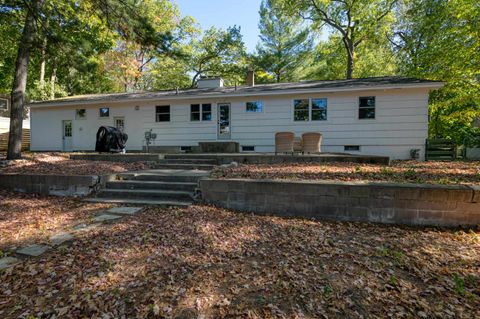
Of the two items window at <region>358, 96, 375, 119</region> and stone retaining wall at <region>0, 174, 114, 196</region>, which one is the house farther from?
stone retaining wall at <region>0, 174, 114, 196</region>

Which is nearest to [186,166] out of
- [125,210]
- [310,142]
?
[125,210]

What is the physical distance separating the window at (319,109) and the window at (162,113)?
7479mm

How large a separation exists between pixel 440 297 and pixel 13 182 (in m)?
8.73

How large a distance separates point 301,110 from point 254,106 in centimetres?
225

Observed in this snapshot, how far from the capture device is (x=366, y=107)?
1134cm

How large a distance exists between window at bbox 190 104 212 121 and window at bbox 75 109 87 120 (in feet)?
21.8

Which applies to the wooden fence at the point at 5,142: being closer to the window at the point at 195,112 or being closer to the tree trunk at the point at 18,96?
the tree trunk at the point at 18,96

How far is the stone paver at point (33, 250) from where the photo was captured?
3.27m

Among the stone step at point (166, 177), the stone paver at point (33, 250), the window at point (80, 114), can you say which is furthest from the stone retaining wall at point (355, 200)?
the window at point (80, 114)

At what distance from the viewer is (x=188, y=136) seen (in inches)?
526

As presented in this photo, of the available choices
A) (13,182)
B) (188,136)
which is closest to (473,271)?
(13,182)

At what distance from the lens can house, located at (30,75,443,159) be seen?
36.0 feet

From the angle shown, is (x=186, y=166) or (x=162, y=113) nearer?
(x=186, y=166)

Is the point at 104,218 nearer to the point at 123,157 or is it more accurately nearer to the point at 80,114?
the point at 123,157
